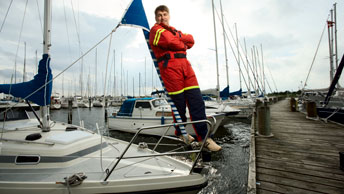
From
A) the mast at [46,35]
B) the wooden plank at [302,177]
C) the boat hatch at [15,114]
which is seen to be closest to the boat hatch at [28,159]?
the mast at [46,35]

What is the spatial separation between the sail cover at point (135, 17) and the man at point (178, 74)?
0.37 meters

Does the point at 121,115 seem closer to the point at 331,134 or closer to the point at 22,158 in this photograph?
the point at 22,158

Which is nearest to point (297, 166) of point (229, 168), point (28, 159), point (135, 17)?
point (229, 168)

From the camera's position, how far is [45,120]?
3314 mm

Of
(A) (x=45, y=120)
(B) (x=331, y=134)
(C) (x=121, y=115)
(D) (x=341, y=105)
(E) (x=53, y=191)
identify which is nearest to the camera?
(E) (x=53, y=191)

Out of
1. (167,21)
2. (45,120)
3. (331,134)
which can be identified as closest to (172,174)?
(167,21)

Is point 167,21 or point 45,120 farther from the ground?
point 167,21

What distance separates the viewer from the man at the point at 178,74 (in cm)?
200

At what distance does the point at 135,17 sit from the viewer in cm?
236

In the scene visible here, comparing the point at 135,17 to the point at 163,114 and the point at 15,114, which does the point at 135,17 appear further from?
the point at 163,114

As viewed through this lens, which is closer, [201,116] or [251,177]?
[201,116]

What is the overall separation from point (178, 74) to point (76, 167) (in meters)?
2.25

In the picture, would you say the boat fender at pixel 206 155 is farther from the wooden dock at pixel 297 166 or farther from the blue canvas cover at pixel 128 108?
the blue canvas cover at pixel 128 108

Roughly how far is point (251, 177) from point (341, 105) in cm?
874
